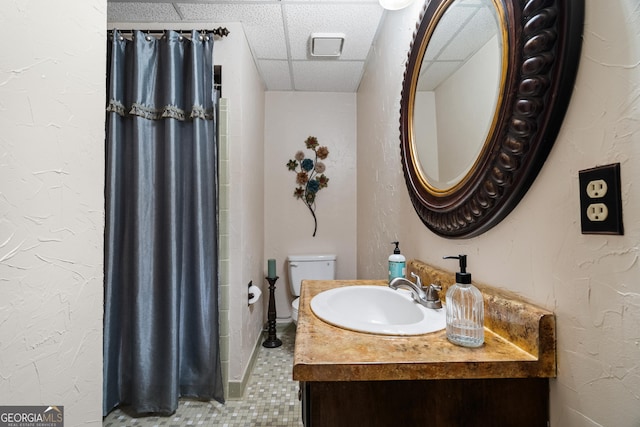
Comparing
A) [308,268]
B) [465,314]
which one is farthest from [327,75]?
[465,314]

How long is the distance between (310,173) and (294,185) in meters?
0.18

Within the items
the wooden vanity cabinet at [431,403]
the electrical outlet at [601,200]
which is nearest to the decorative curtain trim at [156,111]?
the wooden vanity cabinet at [431,403]

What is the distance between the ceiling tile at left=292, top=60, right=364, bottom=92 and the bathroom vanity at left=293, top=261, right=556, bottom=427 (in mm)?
2119

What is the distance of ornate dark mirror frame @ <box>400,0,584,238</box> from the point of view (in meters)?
0.50

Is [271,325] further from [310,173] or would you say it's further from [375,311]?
[375,311]

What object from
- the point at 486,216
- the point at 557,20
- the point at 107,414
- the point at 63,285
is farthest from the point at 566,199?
the point at 107,414

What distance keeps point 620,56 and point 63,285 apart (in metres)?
1.03

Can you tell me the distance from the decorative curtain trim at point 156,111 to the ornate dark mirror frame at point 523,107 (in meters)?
1.37

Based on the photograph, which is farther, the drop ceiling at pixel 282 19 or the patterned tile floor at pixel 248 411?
the drop ceiling at pixel 282 19

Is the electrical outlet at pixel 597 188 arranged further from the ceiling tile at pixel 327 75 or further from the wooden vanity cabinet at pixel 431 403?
the ceiling tile at pixel 327 75

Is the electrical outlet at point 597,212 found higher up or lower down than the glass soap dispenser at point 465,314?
higher up

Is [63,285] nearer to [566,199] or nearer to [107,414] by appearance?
[566,199]

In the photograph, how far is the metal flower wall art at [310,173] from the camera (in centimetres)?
262

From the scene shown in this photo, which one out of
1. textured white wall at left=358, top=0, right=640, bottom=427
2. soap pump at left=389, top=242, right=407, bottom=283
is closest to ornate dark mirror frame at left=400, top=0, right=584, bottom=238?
textured white wall at left=358, top=0, right=640, bottom=427
